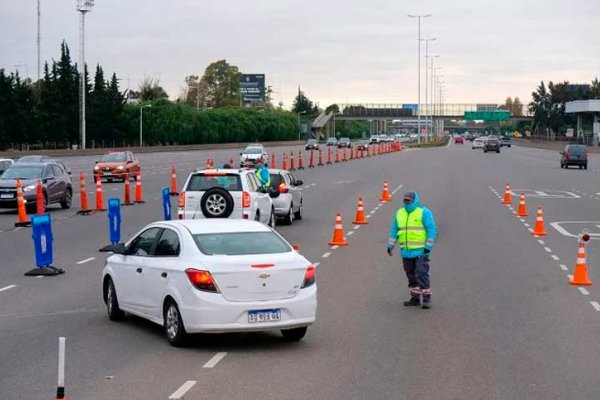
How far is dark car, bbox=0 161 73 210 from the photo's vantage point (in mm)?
31891

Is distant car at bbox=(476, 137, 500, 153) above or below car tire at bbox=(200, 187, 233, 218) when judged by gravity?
above

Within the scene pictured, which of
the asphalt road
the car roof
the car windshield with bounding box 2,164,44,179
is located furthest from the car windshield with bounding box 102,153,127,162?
the car roof

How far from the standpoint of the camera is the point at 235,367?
1048cm

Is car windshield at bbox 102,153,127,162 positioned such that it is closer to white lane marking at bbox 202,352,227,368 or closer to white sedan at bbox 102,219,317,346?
white sedan at bbox 102,219,317,346

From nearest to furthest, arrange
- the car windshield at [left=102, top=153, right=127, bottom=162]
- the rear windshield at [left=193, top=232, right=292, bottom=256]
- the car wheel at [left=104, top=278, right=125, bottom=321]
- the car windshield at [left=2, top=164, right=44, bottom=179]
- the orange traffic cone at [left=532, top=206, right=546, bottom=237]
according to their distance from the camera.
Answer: the rear windshield at [left=193, top=232, right=292, bottom=256] < the car wheel at [left=104, top=278, right=125, bottom=321] < the orange traffic cone at [left=532, top=206, right=546, bottom=237] < the car windshield at [left=2, top=164, right=44, bottom=179] < the car windshield at [left=102, top=153, right=127, bottom=162]

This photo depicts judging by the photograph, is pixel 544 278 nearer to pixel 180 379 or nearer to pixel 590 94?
pixel 180 379

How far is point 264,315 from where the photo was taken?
37.0 ft

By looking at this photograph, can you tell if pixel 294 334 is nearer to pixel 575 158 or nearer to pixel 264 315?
pixel 264 315

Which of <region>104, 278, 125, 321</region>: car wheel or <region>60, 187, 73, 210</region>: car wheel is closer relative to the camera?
<region>104, 278, 125, 321</region>: car wheel

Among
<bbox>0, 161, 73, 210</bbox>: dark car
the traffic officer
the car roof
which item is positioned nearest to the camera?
the car roof

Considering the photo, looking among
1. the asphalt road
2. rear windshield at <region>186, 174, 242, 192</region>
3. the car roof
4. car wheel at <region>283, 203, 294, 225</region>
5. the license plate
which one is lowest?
the asphalt road

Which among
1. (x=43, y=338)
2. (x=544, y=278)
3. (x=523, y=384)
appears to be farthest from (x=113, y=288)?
(x=544, y=278)

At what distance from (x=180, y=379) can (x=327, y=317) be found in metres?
3.95

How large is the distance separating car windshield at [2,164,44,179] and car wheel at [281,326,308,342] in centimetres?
2220
